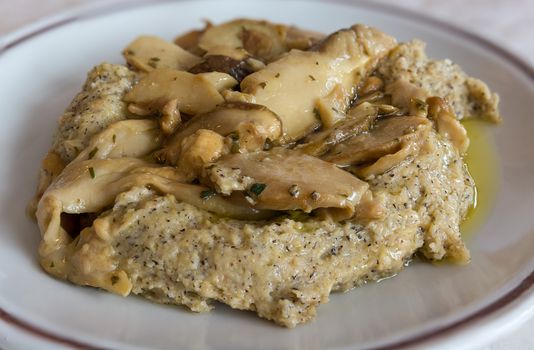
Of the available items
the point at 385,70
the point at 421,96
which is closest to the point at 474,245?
the point at 421,96

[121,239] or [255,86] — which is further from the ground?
[255,86]

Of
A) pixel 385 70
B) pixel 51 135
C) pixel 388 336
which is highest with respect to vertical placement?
pixel 385 70

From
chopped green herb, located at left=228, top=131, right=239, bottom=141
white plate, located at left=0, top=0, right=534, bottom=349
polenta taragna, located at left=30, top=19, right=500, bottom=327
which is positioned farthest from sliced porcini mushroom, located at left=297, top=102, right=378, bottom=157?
white plate, located at left=0, top=0, right=534, bottom=349

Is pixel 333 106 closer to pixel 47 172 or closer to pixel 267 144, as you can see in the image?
pixel 267 144

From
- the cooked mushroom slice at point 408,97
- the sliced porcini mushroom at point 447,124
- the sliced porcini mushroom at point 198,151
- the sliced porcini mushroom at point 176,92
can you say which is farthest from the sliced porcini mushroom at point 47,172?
the sliced porcini mushroom at point 447,124

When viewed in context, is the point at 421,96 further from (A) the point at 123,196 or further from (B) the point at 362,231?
(A) the point at 123,196

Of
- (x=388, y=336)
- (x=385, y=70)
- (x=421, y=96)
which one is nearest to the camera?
(x=388, y=336)
